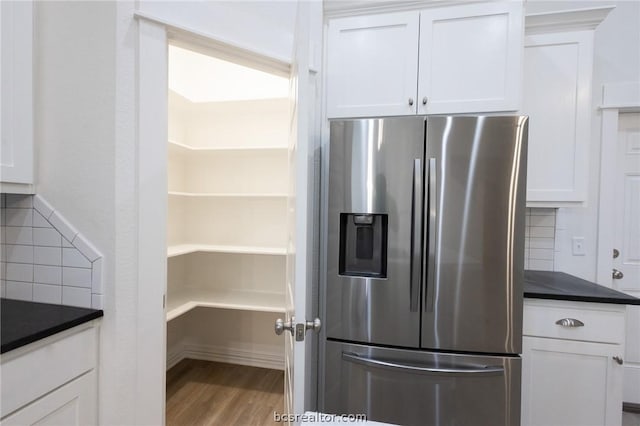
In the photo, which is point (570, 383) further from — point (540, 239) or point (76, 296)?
point (76, 296)

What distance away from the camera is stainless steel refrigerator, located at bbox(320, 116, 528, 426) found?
4.58 feet

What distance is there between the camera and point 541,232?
6.64 feet

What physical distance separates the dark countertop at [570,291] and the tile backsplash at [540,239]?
0.18 meters

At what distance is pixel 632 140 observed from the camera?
6.54ft

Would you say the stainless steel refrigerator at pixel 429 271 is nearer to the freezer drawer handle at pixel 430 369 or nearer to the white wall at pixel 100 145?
the freezer drawer handle at pixel 430 369

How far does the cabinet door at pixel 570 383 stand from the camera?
1440 mm

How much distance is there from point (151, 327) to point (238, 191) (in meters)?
1.46

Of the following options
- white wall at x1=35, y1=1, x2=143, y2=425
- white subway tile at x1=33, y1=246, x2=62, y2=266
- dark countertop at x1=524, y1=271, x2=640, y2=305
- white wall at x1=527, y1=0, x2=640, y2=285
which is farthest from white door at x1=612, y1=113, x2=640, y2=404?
white subway tile at x1=33, y1=246, x2=62, y2=266

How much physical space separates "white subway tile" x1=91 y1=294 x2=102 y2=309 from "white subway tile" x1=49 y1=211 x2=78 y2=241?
247 mm

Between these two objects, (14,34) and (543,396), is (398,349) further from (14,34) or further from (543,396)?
(14,34)

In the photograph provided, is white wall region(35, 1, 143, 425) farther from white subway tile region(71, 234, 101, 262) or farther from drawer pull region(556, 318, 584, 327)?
drawer pull region(556, 318, 584, 327)

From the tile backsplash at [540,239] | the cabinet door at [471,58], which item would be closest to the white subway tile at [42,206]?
the cabinet door at [471,58]

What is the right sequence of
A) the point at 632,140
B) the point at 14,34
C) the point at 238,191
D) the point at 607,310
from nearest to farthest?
the point at 14,34 < the point at 607,310 < the point at 632,140 < the point at 238,191

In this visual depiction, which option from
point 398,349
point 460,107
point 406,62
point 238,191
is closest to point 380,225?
point 398,349
